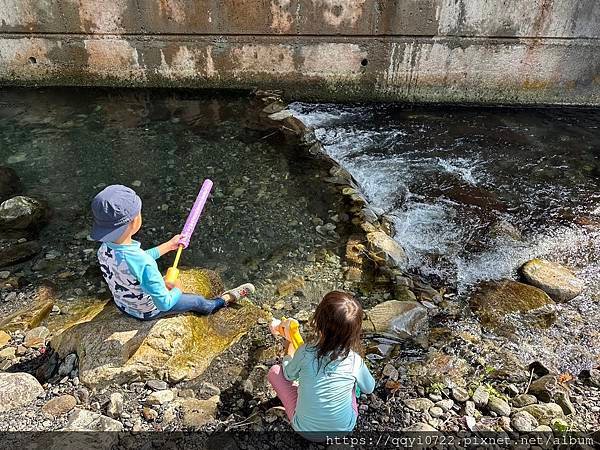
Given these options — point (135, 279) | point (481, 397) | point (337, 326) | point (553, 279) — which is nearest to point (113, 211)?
point (135, 279)

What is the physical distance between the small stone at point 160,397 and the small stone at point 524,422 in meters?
2.29

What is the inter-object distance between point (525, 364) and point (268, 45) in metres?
6.47

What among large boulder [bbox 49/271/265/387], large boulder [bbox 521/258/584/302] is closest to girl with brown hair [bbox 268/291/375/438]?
large boulder [bbox 49/271/265/387]

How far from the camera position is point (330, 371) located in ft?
8.73

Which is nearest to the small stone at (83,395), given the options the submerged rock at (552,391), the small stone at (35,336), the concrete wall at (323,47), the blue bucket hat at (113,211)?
the small stone at (35,336)

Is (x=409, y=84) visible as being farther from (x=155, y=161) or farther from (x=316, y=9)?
(x=155, y=161)

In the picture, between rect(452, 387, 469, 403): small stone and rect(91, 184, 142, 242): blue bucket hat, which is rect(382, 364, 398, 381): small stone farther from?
rect(91, 184, 142, 242): blue bucket hat

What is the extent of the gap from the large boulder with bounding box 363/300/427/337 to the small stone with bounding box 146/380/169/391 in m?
1.67

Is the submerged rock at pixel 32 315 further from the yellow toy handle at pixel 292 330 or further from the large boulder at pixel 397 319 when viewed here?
the large boulder at pixel 397 319

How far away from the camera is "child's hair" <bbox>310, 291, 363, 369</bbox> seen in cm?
251

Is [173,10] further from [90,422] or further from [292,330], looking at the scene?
[90,422]

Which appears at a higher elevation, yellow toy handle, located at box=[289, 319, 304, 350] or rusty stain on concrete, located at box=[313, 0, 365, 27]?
rusty stain on concrete, located at box=[313, 0, 365, 27]

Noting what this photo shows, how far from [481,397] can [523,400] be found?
11.1 inches

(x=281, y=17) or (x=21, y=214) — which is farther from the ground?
(x=281, y=17)
